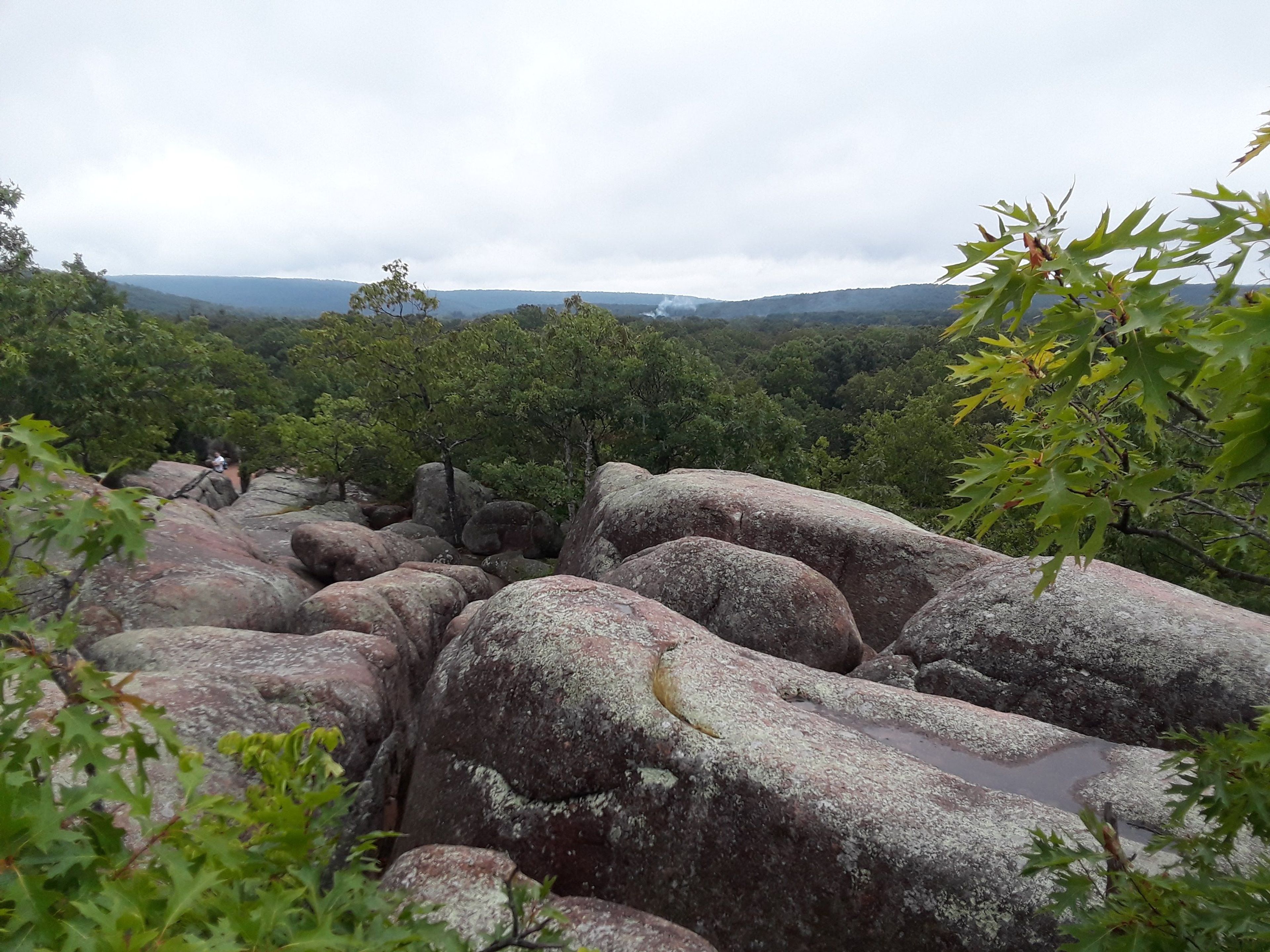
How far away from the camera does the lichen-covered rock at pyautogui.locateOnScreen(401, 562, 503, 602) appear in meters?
18.1

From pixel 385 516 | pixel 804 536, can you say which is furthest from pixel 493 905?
pixel 385 516

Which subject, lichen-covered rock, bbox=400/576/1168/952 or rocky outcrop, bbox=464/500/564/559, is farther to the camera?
rocky outcrop, bbox=464/500/564/559

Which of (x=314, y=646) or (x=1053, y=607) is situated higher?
(x=1053, y=607)

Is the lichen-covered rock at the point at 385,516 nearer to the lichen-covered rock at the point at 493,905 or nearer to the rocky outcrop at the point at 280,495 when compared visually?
the rocky outcrop at the point at 280,495

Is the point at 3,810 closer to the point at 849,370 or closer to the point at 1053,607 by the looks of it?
the point at 1053,607

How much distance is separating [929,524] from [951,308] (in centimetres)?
2306

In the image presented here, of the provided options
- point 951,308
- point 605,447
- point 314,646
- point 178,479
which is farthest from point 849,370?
point 951,308

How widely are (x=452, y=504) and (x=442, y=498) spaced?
6.88 feet

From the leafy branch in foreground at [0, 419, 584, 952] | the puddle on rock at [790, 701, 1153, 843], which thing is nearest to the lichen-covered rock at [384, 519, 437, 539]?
the puddle on rock at [790, 701, 1153, 843]

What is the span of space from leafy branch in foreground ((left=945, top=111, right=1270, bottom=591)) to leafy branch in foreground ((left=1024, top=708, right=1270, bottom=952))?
833 mm

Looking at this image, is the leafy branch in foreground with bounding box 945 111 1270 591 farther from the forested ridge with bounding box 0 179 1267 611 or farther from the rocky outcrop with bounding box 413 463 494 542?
the rocky outcrop with bounding box 413 463 494 542

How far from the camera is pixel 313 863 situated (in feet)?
7.51

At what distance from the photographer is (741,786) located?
6195 mm

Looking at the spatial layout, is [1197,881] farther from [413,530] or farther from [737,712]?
[413,530]
